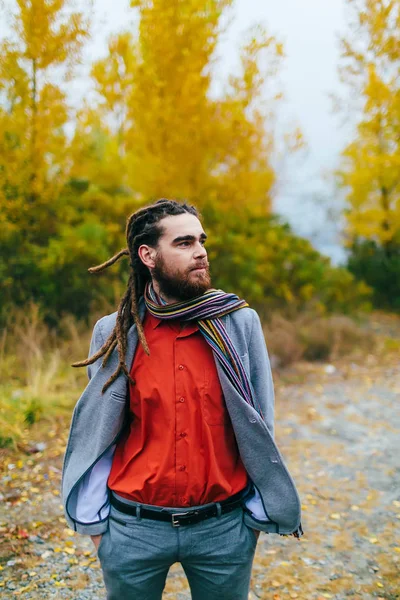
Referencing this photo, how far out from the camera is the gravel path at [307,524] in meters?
3.37

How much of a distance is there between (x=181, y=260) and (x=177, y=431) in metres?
0.67

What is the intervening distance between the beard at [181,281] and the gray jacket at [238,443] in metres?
0.17

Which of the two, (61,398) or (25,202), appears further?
(25,202)

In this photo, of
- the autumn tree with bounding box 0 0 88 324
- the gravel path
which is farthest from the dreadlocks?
the autumn tree with bounding box 0 0 88 324

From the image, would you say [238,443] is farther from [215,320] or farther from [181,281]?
[181,281]

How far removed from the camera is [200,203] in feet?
31.1

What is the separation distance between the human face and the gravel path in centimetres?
222

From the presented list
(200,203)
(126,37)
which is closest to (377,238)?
(200,203)

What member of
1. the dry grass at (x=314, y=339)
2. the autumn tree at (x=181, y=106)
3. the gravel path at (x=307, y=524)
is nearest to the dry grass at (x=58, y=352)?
the dry grass at (x=314, y=339)

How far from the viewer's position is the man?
1978 millimetres

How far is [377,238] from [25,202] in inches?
453

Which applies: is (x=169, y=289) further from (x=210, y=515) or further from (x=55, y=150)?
(x=55, y=150)

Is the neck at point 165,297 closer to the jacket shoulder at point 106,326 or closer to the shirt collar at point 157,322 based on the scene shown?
the shirt collar at point 157,322

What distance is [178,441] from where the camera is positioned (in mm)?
2000
